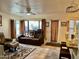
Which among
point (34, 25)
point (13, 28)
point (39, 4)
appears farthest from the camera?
A: point (34, 25)

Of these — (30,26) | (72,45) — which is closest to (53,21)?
(30,26)

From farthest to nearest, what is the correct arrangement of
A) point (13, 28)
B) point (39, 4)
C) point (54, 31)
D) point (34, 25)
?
point (34, 25), point (54, 31), point (13, 28), point (39, 4)

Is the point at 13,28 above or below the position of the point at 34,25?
below

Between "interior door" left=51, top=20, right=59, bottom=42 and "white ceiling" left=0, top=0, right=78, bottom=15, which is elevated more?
"white ceiling" left=0, top=0, right=78, bottom=15

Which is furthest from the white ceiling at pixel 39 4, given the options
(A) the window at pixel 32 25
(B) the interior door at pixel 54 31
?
(A) the window at pixel 32 25

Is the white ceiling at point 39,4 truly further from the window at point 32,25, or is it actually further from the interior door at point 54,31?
the window at point 32,25

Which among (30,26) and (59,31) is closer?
(59,31)

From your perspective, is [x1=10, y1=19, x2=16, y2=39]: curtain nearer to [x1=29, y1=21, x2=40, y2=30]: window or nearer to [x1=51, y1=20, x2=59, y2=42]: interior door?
[x1=29, y1=21, x2=40, y2=30]: window

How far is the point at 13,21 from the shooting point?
8914 millimetres

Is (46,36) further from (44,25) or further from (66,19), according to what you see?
(66,19)

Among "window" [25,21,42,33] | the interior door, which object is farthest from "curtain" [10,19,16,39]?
the interior door

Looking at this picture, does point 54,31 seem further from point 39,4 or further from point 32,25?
point 39,4

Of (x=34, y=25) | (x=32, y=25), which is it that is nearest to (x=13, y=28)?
(x=32, y=25)

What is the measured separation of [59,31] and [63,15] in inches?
59.9
